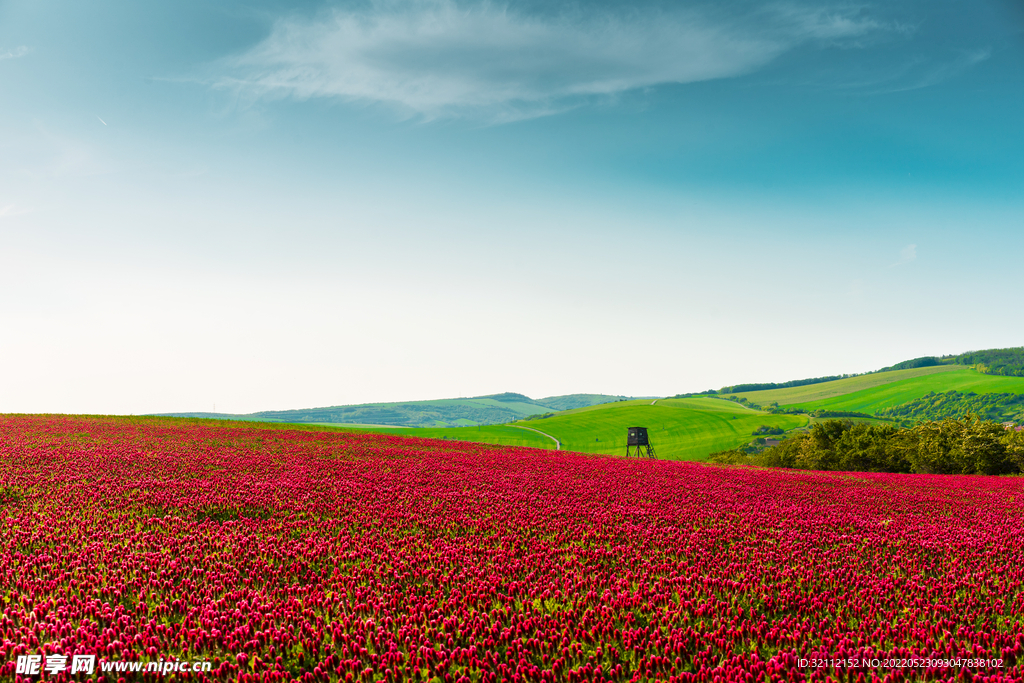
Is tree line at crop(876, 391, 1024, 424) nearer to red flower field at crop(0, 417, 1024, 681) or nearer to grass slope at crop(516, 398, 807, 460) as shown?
grass slope at crop(516, 398, 807, 460)

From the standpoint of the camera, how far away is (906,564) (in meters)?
8.28

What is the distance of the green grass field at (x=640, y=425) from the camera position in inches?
3937

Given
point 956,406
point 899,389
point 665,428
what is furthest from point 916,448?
point 899,389

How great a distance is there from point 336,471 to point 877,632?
1415cm

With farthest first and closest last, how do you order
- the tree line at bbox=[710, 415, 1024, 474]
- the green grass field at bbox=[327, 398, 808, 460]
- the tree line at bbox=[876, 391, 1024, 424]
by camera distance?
the tree line at bbox=[876, 391, 1024, 424] → the green grass field at bbox=[327, 398, 808, 460] → the tree line at bbox=[710, 415, 1024, 474]

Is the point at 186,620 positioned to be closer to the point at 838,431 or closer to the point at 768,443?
the point at 838,431

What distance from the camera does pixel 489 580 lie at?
7.02 meters

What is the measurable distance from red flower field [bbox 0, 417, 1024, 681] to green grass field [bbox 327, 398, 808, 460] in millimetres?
77168

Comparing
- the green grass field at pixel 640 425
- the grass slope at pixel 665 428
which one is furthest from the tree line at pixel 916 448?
the grass slope at pixel 665 428

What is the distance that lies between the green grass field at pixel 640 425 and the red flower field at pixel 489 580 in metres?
77.2

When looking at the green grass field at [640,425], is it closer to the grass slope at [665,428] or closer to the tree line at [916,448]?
the grass slope at [665,428]

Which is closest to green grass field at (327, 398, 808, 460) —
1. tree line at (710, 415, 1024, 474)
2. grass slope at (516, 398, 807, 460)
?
grass slope at (516, 398, 807, 460)

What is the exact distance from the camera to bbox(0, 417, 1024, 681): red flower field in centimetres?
509

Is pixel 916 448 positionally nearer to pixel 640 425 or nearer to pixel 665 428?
pixel 665 428
